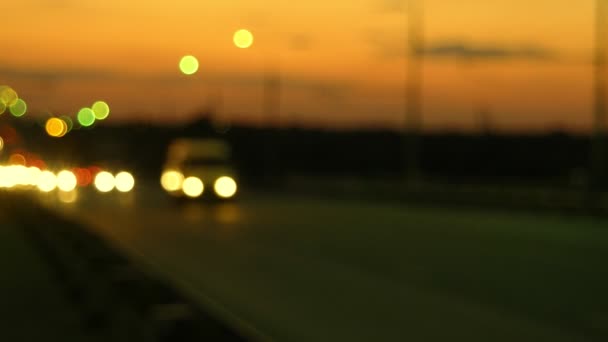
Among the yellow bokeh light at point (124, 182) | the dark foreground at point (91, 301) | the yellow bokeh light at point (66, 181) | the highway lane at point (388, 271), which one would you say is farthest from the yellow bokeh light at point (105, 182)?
the dark foreground at point (91, 301)

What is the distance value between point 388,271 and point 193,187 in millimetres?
31858

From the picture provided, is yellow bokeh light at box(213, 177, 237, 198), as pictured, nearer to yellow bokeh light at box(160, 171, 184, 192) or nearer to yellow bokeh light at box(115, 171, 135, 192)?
yellow bokeh light at box(160, 171, 184, 192)

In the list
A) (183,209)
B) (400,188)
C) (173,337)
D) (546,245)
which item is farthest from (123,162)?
(173,337)

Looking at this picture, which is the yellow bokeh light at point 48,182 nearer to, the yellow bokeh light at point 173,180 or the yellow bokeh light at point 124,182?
the yellow bokeh light at point 124,182

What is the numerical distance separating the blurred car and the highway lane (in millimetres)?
8668

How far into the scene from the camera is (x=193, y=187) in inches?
2158

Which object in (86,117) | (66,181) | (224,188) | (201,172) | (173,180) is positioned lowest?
(224,188)

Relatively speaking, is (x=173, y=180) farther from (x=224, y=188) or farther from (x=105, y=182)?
(x=105, y=182)

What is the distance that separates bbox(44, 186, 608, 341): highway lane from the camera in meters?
15.8

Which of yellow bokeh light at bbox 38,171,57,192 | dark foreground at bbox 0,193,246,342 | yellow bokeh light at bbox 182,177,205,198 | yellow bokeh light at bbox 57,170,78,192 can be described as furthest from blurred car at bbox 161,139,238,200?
dark foreground at bbox 0,193,246,342

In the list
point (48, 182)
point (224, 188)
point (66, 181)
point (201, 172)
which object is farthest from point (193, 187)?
point (48, 182)

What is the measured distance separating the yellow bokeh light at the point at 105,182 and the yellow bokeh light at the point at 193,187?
21.3 m

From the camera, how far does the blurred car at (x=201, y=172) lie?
55.0m

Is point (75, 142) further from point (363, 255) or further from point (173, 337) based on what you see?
point (173, 337)
